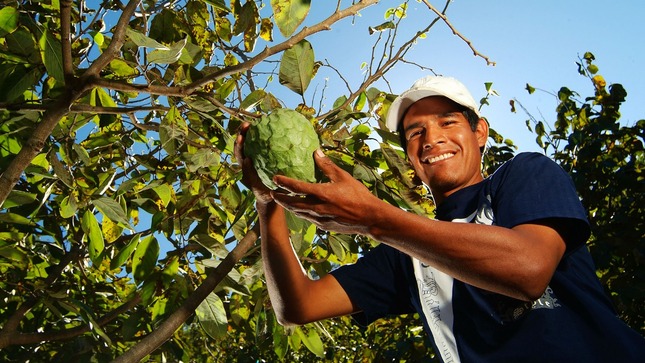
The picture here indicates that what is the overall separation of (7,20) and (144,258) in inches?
31.8

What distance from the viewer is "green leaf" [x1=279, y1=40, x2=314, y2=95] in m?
1.46

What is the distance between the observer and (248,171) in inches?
53.5

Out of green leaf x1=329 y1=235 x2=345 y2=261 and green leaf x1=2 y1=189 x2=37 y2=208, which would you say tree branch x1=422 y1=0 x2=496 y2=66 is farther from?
green leaf x1=2 y1=189 x2=37 y2=208

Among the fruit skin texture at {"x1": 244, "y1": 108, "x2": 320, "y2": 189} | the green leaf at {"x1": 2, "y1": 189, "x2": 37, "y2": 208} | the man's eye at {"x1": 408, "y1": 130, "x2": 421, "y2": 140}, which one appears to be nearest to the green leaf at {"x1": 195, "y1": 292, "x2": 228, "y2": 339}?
the fruit skin texture at {"x1": 244, "y1": 108, "x2": 320, "y2": 189}

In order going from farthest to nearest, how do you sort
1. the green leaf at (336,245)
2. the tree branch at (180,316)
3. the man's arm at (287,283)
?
1. the green leaf at (336,245)
2. the tree branch at (180,316)
3. the man's arm at (287,283)

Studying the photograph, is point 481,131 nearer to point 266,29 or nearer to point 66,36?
point 266,29

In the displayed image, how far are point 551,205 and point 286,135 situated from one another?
0.60m

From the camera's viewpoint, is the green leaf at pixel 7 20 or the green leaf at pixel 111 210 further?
the green leaf at pixel 111 210

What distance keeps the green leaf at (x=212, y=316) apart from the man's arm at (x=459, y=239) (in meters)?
0.79

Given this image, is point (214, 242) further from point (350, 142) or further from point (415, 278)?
point (415, 278)

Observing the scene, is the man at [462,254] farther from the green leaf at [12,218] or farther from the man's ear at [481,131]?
the green leaf at [12,218]

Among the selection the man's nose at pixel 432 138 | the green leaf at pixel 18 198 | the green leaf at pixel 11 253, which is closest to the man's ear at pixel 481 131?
the man's nose at pixel 432 138

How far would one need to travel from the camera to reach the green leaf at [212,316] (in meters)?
1.69

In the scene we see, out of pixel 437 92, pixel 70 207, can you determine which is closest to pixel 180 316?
pixel 70 207
